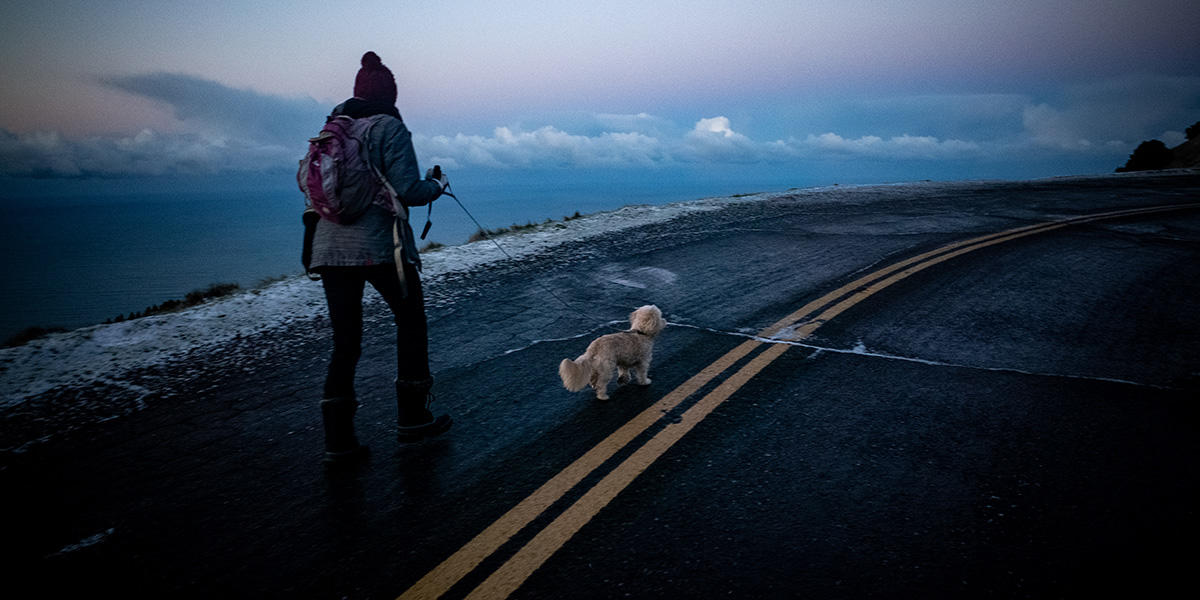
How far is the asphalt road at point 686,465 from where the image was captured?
2.38 meters

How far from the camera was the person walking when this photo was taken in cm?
317

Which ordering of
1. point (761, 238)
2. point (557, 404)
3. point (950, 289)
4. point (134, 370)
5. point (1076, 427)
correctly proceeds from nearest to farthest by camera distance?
point (1076, 427) → point (557, 404) → point (134, 370) → point (950, 289) → point (761, 238)

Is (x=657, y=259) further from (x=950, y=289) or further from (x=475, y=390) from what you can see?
(x=475, y=390)

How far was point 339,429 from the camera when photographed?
3309mm

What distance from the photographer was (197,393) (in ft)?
14.6

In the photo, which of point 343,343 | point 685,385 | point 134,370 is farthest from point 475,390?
point 134,370

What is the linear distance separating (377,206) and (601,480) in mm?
1954

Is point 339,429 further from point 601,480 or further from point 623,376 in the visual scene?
point 623,376

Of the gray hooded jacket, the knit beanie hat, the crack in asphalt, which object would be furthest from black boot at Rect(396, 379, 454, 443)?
the crack in asphalt

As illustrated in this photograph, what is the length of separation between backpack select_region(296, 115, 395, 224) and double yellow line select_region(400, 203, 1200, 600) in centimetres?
183

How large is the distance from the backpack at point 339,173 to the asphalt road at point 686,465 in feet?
4.91

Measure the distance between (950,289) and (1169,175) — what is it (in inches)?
914

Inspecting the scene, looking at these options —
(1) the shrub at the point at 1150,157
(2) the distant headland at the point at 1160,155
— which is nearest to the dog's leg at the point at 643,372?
(2) the distant headland at the point at 1160,155

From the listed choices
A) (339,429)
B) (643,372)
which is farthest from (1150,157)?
(339,429)
